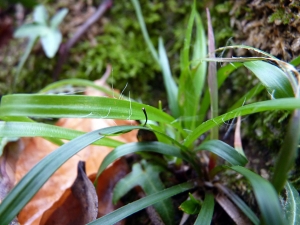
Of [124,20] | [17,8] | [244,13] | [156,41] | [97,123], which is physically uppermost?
[17,8]

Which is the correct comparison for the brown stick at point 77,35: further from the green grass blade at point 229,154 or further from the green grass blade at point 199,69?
the green grass blade at point 229,154

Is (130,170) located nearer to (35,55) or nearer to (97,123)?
(97,123)

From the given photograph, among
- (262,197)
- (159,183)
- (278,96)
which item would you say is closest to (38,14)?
(159,183)

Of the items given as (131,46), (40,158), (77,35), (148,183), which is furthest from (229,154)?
(77,35)

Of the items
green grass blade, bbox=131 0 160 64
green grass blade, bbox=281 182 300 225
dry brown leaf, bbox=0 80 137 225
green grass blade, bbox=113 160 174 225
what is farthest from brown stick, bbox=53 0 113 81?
green grass blade, bbox=281 182 300 225

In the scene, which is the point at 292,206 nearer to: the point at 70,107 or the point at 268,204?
the point at 268,204

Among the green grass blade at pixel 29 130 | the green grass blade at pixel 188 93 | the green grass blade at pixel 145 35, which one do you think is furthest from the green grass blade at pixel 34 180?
the green grass blade at pixel 145 35
